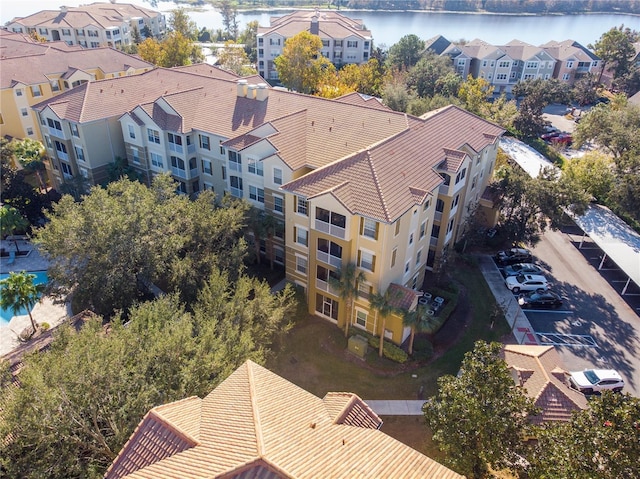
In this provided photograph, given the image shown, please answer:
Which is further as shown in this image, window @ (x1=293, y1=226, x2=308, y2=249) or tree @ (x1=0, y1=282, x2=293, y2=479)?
window @ (x1=293, y1=226, x2=308, y2=249)

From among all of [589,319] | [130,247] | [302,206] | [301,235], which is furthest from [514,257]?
[130,247]

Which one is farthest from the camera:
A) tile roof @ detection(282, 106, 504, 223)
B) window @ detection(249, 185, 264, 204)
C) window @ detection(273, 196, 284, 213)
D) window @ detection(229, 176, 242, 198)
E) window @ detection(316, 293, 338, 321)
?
window @ detection(229, 176, 242, 198)

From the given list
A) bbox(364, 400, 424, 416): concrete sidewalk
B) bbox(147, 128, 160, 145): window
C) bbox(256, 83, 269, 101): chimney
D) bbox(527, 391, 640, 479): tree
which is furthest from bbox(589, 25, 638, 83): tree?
bbox(527, 391, 640, 479): tree

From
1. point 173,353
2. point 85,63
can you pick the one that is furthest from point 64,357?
point 85,63

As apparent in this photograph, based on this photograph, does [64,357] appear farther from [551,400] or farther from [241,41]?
[241,41]

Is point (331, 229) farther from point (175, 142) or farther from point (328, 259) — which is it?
point (175, 142)

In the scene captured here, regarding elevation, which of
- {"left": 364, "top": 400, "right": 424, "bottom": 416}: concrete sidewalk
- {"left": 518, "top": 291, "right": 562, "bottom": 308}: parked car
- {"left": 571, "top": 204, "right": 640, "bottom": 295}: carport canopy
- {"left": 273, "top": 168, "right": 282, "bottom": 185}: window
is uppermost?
{"left": 273, "top": 168, "right": 282, "bottom": 185}: window

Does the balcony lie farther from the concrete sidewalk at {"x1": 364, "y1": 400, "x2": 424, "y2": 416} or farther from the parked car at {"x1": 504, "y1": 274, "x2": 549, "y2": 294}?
the parked car at {"x1": 504, "y1": 274, "x2": 549, "y2": 294}
